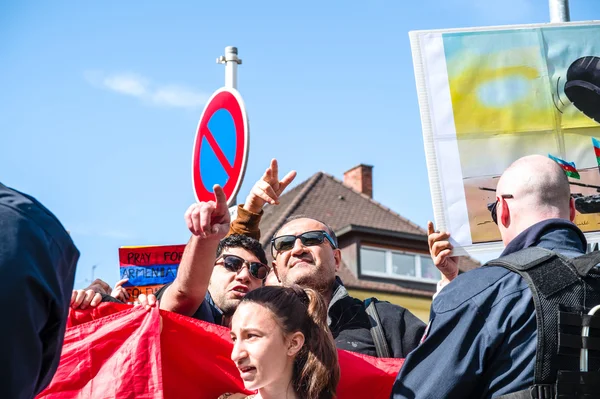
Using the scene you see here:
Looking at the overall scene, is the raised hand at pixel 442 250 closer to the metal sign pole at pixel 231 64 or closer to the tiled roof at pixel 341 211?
the metal sign pole at pixel 231 64

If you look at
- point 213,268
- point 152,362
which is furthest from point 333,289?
point 152,362

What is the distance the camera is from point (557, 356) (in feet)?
10.8

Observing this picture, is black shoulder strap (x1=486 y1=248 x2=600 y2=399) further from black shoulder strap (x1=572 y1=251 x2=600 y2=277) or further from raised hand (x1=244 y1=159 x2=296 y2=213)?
raised hand (x1=244 y1=159 x2=296 y2=213)

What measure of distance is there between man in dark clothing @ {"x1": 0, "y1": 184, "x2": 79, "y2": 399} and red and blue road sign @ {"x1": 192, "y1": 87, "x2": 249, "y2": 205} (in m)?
3.76

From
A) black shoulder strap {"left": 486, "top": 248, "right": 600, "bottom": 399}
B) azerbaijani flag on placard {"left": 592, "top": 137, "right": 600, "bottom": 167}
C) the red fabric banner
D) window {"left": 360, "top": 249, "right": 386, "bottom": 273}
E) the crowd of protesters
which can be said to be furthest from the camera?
window {"left": 360, "top": 249, "right": 386, "bottom": 273}

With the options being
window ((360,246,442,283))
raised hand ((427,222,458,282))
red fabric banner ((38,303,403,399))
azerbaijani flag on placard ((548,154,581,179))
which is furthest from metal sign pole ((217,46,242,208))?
window ((360,246,442,283))

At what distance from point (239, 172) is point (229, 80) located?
963 millimetres

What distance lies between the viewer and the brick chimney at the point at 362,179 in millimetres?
37344

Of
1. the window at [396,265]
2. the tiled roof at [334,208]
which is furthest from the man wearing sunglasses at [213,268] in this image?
Answer: the window at [396,265]

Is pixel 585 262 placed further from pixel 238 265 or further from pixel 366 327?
pixel 238 265

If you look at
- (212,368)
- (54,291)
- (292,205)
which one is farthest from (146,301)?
(292,205)

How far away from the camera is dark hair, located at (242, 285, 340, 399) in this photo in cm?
395

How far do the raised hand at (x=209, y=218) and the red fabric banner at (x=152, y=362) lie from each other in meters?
0.55

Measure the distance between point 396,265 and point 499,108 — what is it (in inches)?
1084
